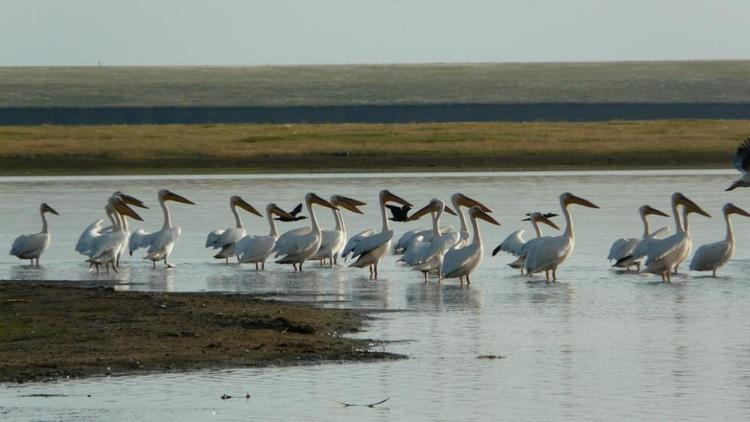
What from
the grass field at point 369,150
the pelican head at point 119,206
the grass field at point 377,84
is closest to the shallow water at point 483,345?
the pelican head at point 119,206

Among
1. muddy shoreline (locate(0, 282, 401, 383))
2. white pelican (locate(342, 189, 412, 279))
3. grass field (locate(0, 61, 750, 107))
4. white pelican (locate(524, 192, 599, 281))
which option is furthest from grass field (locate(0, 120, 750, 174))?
grass field (locate(0, 61, 750, 107))

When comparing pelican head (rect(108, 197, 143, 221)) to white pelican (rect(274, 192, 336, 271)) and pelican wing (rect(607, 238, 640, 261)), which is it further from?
pelican wing (rect(607, 238, 640, 261))

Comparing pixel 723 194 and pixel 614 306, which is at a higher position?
pixel 723 194

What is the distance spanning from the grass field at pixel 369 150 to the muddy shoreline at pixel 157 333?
2088 centimetres

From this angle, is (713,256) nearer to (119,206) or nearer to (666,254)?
(666,254)

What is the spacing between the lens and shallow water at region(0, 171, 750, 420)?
8.34 metres

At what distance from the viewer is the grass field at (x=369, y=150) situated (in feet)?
110

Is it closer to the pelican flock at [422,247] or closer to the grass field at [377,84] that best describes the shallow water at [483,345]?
the pelican flock at [422,247]

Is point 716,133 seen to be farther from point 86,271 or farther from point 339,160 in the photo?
point 86,271

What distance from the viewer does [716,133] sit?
39781mm

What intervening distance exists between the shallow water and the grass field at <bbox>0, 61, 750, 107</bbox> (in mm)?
51596

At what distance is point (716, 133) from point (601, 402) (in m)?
32.2

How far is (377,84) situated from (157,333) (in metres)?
73.6

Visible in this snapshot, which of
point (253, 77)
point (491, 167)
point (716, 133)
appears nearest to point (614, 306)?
point (491, 167)
